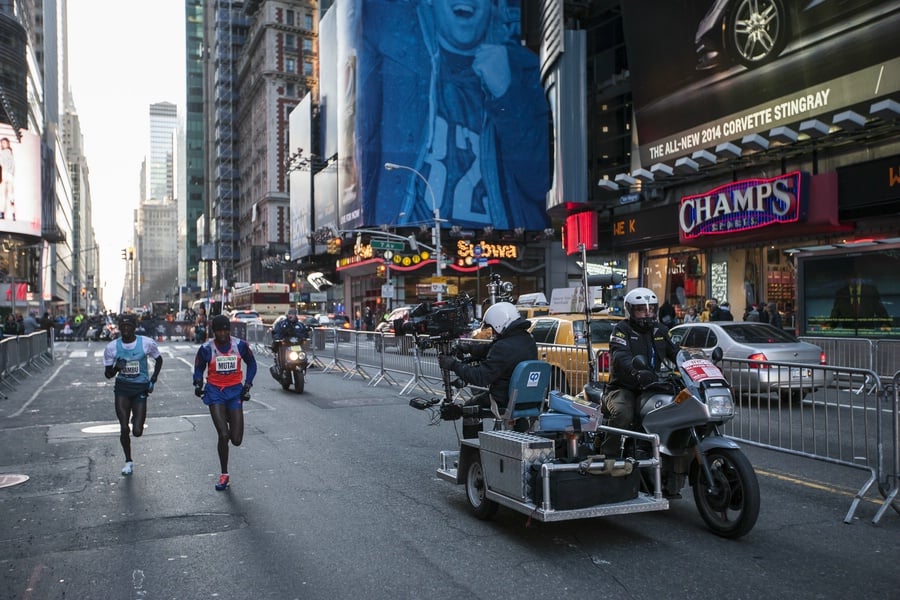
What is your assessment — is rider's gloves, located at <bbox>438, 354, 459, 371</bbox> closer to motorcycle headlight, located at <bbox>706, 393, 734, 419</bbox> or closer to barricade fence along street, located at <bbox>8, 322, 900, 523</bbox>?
motorcycle headlight, located at <bbox>706, 393, 734, 419</bbox>

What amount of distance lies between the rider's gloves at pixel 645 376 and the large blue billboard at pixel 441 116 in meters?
47.2

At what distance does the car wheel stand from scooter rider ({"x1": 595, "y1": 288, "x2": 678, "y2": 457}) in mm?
20277

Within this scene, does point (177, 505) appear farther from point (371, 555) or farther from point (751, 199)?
point (751, 199)

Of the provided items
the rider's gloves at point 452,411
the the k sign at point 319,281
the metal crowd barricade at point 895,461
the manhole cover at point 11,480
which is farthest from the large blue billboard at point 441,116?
the metal crowd barricade at point 895,461

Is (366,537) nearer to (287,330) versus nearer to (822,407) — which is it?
(822,407)

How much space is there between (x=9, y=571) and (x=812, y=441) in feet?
23.6

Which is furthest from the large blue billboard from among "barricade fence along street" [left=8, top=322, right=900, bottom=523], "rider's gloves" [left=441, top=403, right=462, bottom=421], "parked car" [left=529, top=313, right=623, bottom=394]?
"rider's gloves" [left=441, top=403, right=462, bottom=421]

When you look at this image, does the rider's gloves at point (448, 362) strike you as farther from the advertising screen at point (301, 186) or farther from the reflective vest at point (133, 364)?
the advertising screen at point (301, 186)

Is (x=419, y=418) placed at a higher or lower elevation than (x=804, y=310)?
lower

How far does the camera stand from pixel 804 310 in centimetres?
1878

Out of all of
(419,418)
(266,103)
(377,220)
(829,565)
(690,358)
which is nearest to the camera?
(829,565)

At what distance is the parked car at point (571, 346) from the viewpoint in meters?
12.2

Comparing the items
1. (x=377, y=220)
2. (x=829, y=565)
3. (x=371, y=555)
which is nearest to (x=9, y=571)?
(x=371, y=555)

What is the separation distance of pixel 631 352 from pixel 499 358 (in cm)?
109
